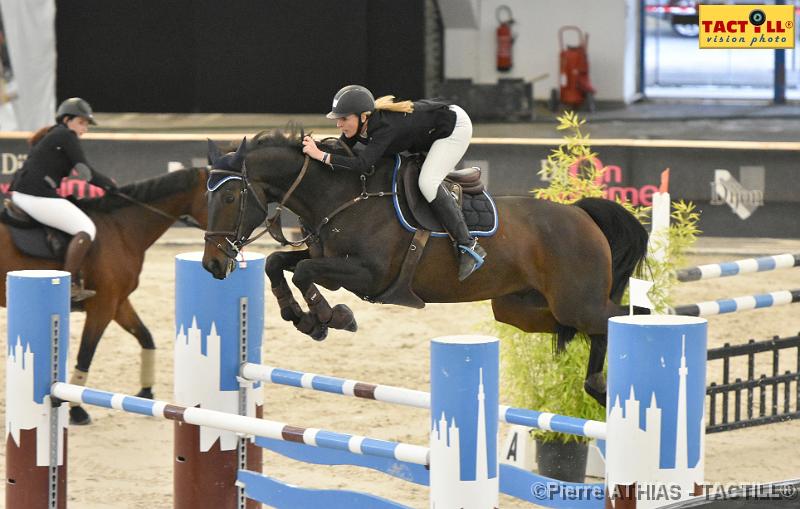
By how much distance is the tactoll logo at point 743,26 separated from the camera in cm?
401

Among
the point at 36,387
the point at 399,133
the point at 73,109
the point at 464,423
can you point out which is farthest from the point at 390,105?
the point at 73,109

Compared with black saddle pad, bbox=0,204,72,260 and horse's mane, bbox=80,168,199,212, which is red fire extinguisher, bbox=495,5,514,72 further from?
black saddle pad, bbox=0,204,72,260

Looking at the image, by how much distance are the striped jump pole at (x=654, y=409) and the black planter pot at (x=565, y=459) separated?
2286 millimetres

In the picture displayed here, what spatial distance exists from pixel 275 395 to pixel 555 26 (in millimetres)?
12312

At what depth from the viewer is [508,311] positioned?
211 inches

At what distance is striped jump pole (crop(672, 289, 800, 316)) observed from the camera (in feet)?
17.7

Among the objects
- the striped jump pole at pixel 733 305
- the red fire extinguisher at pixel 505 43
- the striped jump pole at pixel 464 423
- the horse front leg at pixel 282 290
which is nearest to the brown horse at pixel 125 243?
the horse front leg at pixel 282 290

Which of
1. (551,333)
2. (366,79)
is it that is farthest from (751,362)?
(366,79)

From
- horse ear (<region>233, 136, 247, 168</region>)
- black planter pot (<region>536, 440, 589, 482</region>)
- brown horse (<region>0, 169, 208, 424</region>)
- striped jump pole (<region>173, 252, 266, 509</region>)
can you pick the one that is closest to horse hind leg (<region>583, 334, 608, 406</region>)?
black planter pot (<region>536, 440, 589, 482</region>)

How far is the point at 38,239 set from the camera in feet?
22.4

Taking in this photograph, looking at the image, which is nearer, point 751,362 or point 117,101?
point 751,362

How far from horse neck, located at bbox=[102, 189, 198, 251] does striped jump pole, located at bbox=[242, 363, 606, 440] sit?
8.34 ft

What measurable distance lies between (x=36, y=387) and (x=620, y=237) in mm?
2477

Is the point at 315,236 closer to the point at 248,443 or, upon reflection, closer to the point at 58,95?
the point at 248,443
